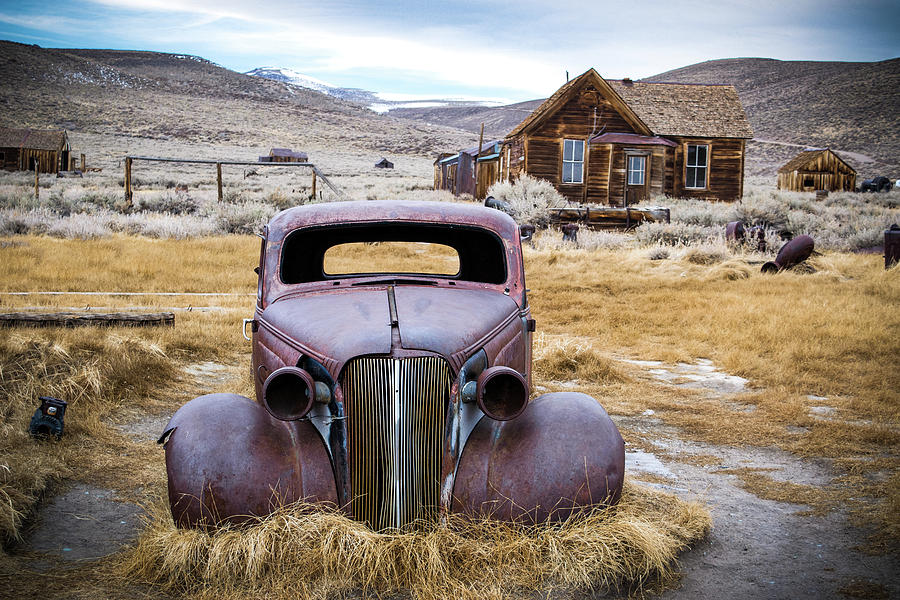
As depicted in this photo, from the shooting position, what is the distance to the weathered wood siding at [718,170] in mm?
25781

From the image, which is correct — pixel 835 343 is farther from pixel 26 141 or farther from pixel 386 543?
pixel 26 141

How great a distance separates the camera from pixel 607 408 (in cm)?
596

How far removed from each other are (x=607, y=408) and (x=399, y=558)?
11.2 ft

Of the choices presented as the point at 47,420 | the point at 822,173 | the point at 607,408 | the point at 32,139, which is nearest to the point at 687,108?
the point at 822,173

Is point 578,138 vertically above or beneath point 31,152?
beneath

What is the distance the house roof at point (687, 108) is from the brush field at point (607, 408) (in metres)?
14.5

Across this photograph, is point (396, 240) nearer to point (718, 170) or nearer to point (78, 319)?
point (78, 319)

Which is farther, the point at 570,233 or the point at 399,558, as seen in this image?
the point at 570,233

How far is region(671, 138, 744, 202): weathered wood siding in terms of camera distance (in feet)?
84.6

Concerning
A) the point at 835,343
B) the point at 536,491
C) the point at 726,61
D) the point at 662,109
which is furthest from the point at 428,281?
the point at 726,61

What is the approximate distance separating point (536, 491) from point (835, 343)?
19.8 feet

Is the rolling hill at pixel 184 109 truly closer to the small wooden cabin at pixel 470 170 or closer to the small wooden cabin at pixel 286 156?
the small wooden cabin at pixel 286 156

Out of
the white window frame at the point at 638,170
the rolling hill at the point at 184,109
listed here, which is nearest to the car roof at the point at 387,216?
the white window frame at the point at 638,170

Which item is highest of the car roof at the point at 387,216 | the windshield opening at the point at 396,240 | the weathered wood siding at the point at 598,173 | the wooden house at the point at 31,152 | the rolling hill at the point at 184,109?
the rolling hill at the point at 184,109
